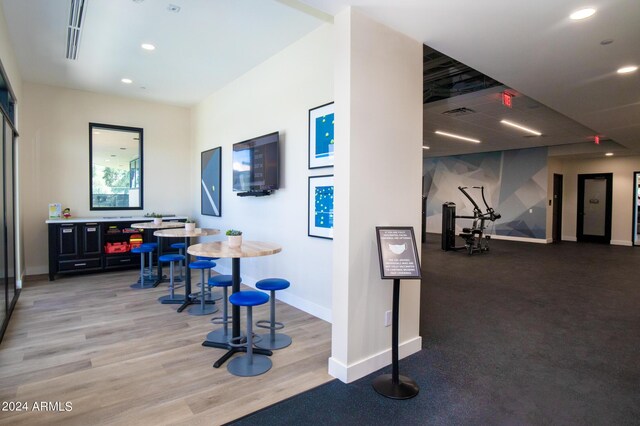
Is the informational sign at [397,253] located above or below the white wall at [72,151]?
below

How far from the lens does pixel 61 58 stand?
15.8 ft

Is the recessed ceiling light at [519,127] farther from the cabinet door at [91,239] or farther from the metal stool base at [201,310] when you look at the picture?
the cabinet door at [91,239]

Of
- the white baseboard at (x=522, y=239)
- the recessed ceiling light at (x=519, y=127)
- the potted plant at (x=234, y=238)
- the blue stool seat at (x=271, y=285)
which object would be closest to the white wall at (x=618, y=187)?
the white baseboard at (x=522, y=239)

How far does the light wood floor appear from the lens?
7.11 feet

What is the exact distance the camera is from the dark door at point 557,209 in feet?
36.7

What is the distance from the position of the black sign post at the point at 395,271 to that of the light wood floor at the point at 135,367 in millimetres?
490

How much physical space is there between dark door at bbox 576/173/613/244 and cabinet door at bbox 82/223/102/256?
1362 centimetres

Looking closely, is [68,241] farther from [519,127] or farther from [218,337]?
[519,127]

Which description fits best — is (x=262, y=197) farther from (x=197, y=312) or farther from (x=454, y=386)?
(x=454, y=386)

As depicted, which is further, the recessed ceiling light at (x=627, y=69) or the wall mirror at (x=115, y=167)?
the wall mirror at (x=115, y=167)

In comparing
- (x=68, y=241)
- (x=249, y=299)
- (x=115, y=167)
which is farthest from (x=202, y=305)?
(x=115, y=167)

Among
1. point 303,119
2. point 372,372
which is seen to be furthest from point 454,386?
point 303,119

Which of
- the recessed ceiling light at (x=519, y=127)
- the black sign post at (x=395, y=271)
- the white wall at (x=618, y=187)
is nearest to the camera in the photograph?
the black sign post at (x=395, y=271)

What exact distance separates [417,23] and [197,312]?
370 centimetres
